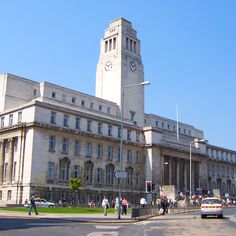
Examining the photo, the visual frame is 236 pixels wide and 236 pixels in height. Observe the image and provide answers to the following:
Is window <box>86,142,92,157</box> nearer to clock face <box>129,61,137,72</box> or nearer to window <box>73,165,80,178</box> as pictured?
window <box>73,165,80,178</box>

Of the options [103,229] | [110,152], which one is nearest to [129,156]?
[110,152]

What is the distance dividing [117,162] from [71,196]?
13.8 metres

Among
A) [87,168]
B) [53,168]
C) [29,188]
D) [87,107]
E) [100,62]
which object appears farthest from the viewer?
[100,62]

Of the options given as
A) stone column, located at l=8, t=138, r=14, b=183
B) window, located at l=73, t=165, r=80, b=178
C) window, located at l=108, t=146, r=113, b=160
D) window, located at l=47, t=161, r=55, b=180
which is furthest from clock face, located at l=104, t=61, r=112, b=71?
window, located at l=47, t=161, r=55, b=180

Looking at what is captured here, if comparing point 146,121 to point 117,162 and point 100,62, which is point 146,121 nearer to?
point 100,62

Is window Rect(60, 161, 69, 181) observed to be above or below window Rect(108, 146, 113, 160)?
below

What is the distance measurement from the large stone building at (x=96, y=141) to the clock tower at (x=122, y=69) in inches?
9.6

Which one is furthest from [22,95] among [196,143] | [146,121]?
[196,143]

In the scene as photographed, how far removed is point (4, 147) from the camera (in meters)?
74.1

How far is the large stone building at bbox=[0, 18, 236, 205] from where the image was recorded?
2712 inches

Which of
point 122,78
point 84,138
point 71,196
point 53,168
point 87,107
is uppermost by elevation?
point 122,78

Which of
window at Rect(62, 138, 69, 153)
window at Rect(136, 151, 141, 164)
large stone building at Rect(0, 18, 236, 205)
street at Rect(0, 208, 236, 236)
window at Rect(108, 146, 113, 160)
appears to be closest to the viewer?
street at Rect(0, 208, 236, 236)

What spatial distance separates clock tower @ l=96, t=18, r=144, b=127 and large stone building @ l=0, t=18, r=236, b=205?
0.24m

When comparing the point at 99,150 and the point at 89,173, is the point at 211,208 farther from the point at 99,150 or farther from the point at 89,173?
the point at 99,150
